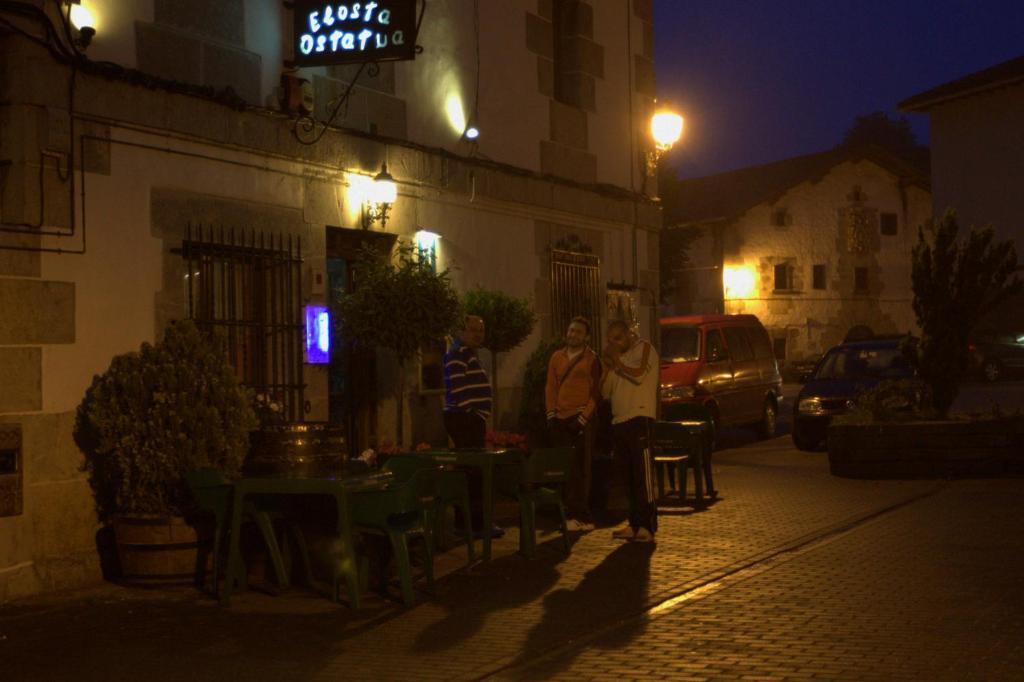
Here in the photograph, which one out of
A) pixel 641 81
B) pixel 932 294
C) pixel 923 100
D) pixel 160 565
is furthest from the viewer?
pixel 923 100

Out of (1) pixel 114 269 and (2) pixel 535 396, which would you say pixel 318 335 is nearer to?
(1) pixel 114 269

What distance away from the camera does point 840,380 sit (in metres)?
20.3

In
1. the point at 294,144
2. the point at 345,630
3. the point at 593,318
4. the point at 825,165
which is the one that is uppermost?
the point at 825,165

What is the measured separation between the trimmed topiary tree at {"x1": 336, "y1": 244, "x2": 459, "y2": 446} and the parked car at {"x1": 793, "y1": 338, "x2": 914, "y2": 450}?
8038 mm

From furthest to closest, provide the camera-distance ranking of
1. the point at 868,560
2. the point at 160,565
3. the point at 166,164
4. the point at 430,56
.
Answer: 1. the point at 430,56
2. the point at 166,164
3. the point at 868,560
4. the point at 160,565

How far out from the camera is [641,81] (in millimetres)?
19625

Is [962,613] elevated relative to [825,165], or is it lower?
lower

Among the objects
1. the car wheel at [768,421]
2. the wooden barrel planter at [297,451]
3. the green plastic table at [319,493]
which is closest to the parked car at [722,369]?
the car wheel at [768,421]

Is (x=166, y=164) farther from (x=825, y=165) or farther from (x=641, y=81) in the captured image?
(x=825, y=165)

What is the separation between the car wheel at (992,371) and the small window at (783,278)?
1521 cm

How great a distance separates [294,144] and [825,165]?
4364 cm

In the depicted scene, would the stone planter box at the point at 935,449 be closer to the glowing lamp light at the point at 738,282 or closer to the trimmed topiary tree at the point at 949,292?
the trimmed topiary tree at the point at 949,292

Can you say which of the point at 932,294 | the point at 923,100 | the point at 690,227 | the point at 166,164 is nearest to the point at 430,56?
the point at 166,164

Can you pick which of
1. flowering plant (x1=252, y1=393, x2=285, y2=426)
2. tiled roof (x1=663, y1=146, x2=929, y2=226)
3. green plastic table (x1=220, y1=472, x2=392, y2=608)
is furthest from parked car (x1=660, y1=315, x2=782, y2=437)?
tiled roof (x1=663, y1=146, x2=929, y2=226)
